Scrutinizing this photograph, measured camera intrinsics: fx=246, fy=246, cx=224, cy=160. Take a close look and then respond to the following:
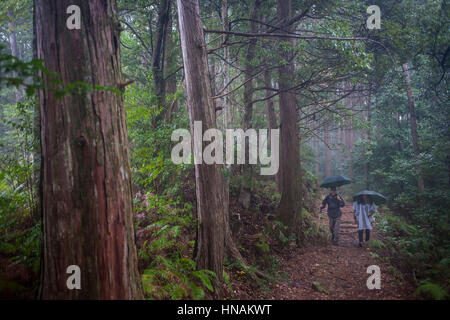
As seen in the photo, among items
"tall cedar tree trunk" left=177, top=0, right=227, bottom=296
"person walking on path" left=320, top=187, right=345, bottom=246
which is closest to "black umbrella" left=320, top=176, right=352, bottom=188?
"person walking on path" left=320, top=187, right=345, bottom=246

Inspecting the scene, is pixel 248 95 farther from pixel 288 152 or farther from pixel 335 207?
pixel 335 207

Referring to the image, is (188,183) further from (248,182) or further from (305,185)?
(305,185)

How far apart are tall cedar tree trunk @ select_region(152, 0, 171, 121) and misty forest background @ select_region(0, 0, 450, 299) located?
5cm

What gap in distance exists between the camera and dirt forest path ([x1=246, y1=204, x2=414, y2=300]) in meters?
5.25

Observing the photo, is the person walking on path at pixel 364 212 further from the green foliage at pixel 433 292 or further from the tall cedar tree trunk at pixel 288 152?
the green foliage at pixel 433 292

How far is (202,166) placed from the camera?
16.1 feet

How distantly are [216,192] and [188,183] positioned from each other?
328 centimetres

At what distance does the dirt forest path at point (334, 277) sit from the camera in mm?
5250

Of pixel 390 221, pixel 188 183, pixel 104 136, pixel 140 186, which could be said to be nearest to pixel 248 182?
pixel 188 183

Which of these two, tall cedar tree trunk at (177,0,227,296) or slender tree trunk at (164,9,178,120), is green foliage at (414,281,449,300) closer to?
tall cedar tree trunk at (177,0,227,296)

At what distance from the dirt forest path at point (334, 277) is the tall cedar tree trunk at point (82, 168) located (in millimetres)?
3746

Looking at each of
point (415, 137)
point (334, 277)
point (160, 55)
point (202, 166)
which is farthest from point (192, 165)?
point (415, 137)

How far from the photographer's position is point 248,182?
9156mm

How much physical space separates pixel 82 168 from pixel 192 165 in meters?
4.31
